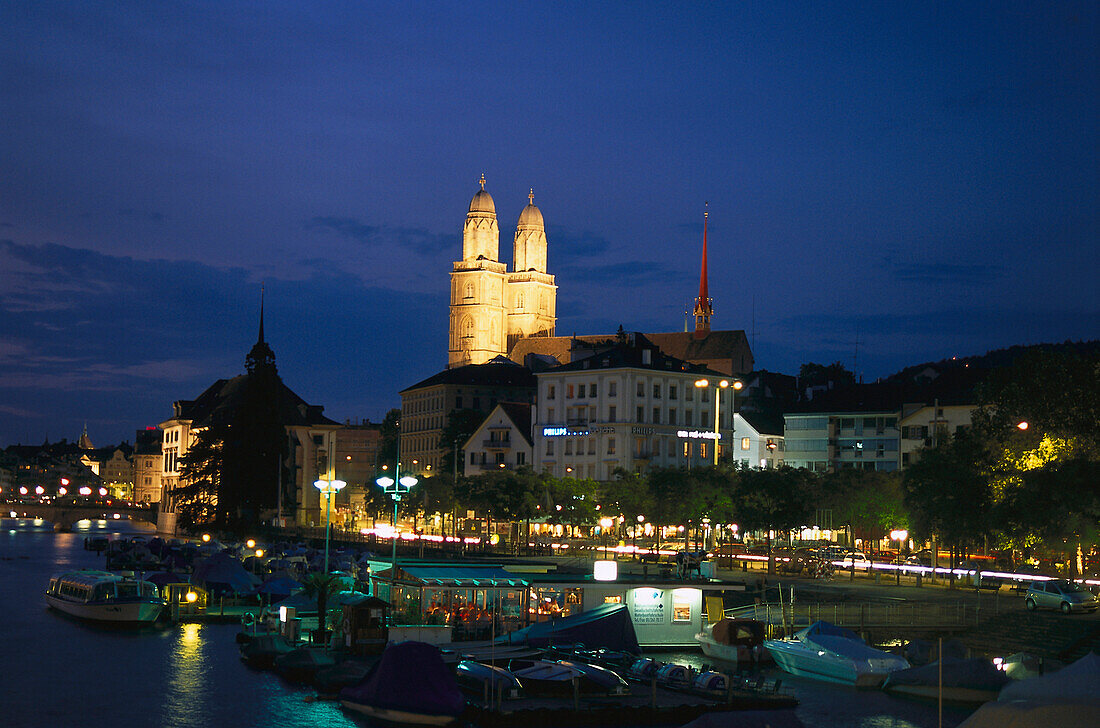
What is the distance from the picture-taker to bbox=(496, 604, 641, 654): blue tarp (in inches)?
1768

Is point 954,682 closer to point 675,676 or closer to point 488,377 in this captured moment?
point 675,676

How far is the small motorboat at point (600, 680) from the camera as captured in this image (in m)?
39.8

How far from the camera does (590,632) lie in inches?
1784

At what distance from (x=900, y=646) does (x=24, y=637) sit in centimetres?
3644

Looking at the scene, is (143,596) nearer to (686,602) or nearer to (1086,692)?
(686,602)

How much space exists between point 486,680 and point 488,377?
131 metres

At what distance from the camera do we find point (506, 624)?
157 feet

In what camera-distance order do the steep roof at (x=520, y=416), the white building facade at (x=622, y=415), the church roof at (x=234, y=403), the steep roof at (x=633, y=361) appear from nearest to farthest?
the white building facade at (x=622, y=415)
the steep roof at (x=633, y=361)
the steep roof at (x=520, y=416)
the church roof at (x=234, y=403)

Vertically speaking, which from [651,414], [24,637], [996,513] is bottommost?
[24,637]

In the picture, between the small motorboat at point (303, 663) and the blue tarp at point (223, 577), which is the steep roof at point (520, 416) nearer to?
the blue tarp at point (223, 577)

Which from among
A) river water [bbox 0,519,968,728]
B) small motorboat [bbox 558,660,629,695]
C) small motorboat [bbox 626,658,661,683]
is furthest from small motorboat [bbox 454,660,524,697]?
small motorboat [bbox 626,658,661,683]

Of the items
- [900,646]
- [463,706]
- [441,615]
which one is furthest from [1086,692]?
[441,615]

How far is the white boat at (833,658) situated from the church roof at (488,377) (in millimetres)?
120669

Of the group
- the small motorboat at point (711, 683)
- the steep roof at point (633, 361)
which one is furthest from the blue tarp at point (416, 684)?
the steep roof at point (633, 361)
